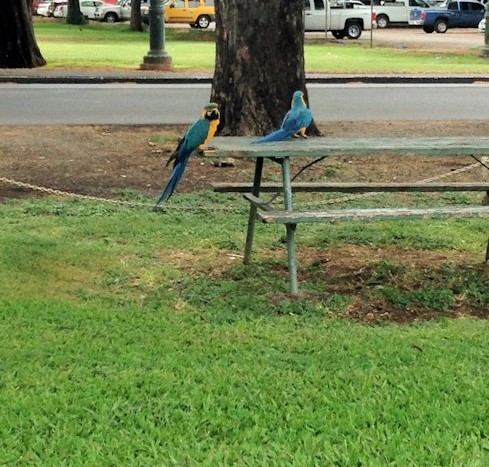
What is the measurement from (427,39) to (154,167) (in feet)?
108

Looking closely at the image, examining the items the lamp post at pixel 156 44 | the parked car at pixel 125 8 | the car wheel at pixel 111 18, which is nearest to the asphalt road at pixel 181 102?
the lamp post at pixel 156 44

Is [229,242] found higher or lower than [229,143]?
lower

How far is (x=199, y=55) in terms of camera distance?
2852 cm

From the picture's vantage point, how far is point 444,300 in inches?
218

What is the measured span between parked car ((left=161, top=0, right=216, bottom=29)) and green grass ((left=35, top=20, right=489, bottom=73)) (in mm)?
8043

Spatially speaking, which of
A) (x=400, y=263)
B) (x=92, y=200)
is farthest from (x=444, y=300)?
(x=92, y=200)

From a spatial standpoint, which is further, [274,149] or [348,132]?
[348,132]

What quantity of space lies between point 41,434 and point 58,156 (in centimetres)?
693

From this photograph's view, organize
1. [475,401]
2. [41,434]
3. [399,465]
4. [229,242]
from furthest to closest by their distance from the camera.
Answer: [229,242] → [475,401] → [41,434] → [399,465]

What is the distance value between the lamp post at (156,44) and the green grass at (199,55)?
0.56 metres

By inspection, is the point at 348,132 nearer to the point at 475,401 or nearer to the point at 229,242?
the point at 229,242

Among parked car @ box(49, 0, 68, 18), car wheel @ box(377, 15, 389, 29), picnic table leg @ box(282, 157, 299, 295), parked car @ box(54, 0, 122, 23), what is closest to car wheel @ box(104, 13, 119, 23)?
parked car @ box(54, 0, 122, 23)

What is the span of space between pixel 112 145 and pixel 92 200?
295cm

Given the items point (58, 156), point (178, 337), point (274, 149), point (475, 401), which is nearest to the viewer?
point (475, 401)
